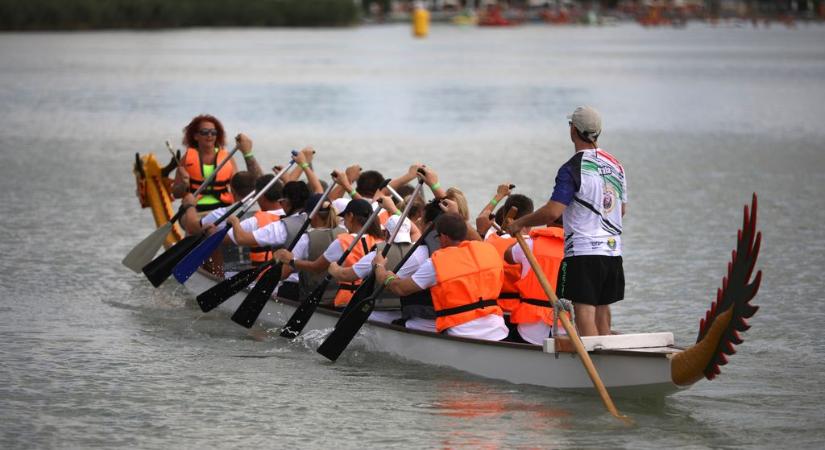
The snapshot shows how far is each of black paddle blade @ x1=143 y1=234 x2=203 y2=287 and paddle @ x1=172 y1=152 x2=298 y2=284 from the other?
0.69 ft

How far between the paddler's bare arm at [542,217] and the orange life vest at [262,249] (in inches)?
155

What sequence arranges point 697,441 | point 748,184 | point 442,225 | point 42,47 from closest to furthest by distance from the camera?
point 697,441
point 442,225
point 748,184
point 42,47

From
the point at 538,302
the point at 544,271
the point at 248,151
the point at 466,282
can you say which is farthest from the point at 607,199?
the point at 248,151

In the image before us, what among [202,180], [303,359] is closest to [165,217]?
[202,180]

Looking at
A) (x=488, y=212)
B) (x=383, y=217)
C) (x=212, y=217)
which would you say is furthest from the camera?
(x=212, y=217)

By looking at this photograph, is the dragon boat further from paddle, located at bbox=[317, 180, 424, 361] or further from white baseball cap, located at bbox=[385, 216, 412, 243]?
white baseball cap, located at bbox=[385, 216, 412, 243]

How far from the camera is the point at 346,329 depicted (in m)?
10.9

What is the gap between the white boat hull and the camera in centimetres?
919

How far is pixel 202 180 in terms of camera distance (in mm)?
14586

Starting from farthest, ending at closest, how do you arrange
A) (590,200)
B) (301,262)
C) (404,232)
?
(301,262)
(404,232)
(590,200)

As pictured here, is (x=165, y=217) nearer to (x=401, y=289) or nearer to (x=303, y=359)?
(x=303, y=359)

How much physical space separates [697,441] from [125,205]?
1282 centimetres

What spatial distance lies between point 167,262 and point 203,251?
726 mm

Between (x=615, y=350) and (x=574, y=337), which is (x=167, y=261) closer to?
(x=574, y=337)
